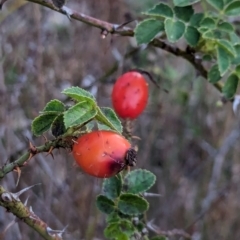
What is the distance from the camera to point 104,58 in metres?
2.80

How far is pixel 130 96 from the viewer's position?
158cm

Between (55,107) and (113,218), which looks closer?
(55,107)

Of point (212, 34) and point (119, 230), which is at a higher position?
point (212, 34)

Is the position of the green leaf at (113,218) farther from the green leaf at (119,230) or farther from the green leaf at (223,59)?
the green leaf at (223,59)

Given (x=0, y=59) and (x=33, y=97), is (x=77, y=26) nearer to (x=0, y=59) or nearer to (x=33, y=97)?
(x=33, y=97)

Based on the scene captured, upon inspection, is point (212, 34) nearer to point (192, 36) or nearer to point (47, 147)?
point (192, 36)

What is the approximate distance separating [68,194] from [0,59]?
74cm

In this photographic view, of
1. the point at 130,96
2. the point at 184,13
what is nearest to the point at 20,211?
the point at 130,96

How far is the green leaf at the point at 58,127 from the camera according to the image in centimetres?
102

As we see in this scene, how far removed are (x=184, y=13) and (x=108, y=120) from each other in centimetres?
74

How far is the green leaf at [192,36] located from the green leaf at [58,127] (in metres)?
0.67

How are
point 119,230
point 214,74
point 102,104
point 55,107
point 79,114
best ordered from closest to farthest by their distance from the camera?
point 79,114
point 55,107
point 119,230
point 214,74
point 102,104

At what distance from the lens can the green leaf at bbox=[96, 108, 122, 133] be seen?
98 centimetres

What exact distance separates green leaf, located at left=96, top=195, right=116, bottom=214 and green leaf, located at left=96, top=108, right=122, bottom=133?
372 millimetres
